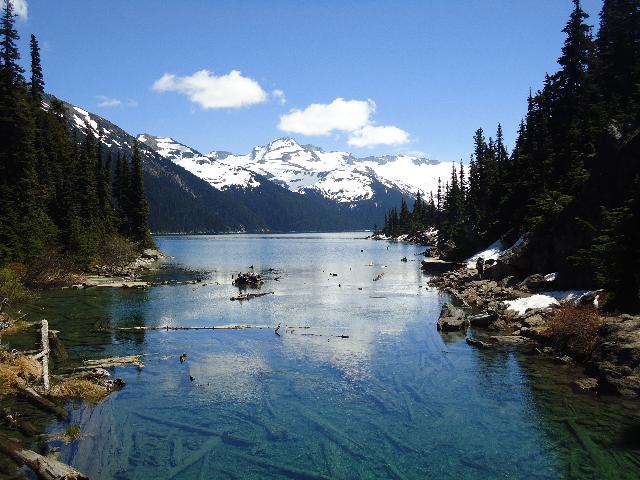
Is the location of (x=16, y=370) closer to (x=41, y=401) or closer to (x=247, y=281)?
(x=41, y=401)

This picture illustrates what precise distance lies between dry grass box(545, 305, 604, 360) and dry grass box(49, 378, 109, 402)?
88.9ft

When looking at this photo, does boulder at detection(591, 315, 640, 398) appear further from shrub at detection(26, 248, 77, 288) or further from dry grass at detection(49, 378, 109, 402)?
shrub at detection(26, 248, 77, 288)

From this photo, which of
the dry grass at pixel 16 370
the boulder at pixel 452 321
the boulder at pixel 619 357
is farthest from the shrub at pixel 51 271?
the boulder at pixel 619 357

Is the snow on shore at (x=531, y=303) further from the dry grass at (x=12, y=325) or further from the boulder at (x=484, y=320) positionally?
the dry grass at (x=12, y=325)

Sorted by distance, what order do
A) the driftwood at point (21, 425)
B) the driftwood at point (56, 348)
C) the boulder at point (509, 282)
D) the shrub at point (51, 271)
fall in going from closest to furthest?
the driftwood at point (21, 425), the driftwood at point (56, 348), the boulder at point (509, 282), the shrub at point (51, 271)

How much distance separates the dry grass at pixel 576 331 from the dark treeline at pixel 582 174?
2.15 metres

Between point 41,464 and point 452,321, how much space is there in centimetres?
3164

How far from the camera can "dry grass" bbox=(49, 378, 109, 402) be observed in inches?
957

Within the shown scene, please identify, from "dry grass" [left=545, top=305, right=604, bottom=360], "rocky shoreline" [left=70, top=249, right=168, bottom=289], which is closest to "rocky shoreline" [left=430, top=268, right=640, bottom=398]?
"dry grass" [left=545, top=305, right=604, bottom=360]

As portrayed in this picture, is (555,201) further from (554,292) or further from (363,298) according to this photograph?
(363,298)

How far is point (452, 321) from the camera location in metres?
41.0

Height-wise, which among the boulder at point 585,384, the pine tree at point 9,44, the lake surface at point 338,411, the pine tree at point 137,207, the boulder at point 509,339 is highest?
the pine tree at point 9,44

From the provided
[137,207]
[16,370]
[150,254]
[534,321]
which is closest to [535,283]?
[534,321]

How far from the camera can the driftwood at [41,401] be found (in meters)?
22.2
